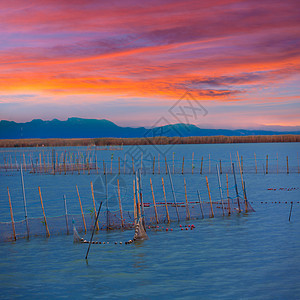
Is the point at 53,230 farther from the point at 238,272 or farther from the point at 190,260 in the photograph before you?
the point at 238,272

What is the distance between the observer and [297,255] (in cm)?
1422

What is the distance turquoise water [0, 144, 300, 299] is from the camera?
1122 centimetres

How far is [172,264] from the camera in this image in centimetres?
1355

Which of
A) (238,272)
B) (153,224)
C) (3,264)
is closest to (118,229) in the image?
(153,224)

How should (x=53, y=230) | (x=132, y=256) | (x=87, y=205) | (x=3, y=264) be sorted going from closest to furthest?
(x=3, y=264), (x=132, y=256), (x=53, y=230), (x=87, y=205)

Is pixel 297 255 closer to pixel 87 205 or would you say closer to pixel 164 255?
pixel 164 255

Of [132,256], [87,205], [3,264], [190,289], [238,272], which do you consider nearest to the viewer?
[190,289]

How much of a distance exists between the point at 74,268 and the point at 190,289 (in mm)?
3826

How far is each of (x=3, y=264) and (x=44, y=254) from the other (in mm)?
1461

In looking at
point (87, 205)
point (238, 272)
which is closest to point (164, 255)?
point (238, 272)

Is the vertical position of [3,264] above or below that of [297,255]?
above

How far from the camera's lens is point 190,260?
14.0 metres

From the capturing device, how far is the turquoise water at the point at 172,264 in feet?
36.8

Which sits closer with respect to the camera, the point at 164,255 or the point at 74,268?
the point at 74,268
